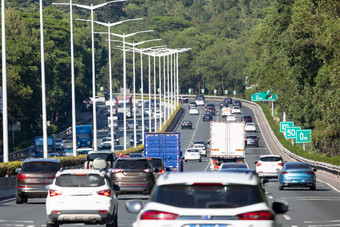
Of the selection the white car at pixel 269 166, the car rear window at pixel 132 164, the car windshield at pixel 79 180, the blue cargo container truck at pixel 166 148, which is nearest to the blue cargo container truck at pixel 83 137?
the blue cargo container truck at pixel 166 148

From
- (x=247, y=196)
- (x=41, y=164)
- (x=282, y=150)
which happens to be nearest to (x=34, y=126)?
(x=282, y=150)

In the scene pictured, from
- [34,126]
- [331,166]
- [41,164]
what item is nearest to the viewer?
[41,164]

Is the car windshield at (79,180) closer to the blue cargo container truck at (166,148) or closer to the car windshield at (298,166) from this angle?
the car windshield at (298,166)

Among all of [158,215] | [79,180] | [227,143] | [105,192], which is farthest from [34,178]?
[227,143]

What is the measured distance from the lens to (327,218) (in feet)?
78.0

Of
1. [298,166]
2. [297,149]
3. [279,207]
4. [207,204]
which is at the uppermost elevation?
[207,204]

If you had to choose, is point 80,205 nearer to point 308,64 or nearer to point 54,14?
point 308,64

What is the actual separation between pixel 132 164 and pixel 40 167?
3449mm

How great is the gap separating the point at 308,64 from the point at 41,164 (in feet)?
110

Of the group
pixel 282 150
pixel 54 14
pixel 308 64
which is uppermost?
pixel 54 14

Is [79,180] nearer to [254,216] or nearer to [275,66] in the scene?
[254,216]

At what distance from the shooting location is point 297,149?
279 ft

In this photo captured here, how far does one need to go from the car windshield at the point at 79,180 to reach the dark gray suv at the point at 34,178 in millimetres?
9715

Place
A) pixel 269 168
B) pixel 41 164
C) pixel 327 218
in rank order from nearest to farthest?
pixel 327 218
pixel 41 164
pixel 269 168
